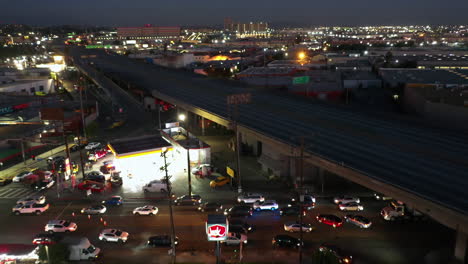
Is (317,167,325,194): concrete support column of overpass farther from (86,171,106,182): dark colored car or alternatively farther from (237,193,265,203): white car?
(86,171,106,182): dark colored car

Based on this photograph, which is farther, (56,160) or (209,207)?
(56,160)

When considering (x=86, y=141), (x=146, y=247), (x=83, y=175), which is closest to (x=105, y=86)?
(x=86, y=141)

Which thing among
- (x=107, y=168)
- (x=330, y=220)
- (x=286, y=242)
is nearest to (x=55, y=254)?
(x=286, y=242)

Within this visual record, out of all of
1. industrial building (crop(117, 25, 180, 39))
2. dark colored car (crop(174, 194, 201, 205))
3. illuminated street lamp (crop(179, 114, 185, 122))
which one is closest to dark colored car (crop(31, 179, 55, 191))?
dark colored car (crop(174, 194, 201, 205))

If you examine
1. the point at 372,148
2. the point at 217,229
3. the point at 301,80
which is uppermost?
the point at 301,80

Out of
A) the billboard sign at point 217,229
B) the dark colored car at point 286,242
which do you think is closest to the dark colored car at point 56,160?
the billboard sign at point 217,229

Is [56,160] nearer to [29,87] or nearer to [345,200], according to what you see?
[345,200]

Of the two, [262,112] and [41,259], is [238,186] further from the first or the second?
[41,259]
